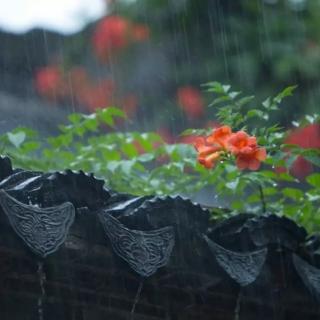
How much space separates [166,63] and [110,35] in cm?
55

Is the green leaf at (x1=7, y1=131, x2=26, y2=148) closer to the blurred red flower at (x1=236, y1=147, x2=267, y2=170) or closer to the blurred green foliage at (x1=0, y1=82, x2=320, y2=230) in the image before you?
the blurred green foliage at (x1=0, y1=82, x2=320, y2=230)

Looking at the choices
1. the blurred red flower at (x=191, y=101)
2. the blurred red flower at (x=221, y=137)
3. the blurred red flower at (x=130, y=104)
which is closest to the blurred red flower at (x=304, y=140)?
→ the blurred red flower at (x=191, y=101)

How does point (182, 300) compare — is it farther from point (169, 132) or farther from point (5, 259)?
point (169, 132)

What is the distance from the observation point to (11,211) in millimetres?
2910

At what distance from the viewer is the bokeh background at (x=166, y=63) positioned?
559 cm

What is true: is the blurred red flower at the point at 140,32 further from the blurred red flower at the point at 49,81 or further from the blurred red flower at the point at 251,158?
the blurred red flower at the point at 251,158

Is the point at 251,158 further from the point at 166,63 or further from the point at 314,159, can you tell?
the point at 166,63

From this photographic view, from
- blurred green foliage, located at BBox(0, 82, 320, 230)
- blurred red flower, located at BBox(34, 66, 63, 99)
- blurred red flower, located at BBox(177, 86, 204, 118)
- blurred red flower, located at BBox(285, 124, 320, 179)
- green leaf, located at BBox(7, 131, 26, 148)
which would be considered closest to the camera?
blurred green foliage, located at BBox(0, 82, 320, 230)

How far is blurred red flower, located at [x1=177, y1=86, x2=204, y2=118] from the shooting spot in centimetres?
557

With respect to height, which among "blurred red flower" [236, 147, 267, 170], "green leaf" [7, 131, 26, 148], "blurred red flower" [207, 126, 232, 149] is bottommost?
"blurred red flower" [236, 147, 267, 170]

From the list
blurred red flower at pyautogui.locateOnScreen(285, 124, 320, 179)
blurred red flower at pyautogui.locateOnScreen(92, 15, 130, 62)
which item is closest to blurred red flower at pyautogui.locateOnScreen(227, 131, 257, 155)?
blurred red flower at pyautogui.locateOnScreen(285, 124, 320, 179)

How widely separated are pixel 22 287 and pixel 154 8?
106 inches

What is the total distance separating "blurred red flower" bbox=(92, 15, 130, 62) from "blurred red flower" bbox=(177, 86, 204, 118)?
43cm

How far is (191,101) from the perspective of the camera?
563 cm
